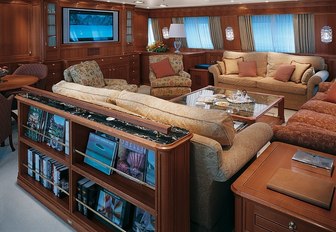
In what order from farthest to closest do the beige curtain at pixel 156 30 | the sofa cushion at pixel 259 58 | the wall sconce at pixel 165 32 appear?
the beige curtain at pixel 156 30 → the wall sconce at pixel 165 32 → the sofa cushion at pixel 259 58

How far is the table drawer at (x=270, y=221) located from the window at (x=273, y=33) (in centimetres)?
589

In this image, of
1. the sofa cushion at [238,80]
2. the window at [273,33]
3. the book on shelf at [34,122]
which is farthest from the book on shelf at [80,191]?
the window at [273,33]

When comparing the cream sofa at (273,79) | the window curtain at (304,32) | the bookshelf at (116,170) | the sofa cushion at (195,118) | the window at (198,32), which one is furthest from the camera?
the window at (198,32)

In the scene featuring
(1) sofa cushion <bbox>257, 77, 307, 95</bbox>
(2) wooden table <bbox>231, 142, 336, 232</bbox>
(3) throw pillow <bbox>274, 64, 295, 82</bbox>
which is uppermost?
(3) throw pillow <bbox>274, 64, 295, 82</bbox>

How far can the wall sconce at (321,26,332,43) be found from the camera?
6.15m

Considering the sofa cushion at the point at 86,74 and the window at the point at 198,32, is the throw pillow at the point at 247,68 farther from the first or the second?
the sofa cushion at the point at 86,74

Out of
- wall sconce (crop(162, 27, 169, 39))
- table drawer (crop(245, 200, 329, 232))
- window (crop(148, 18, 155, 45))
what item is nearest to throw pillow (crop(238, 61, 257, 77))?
wall sconce (crop(162, 27, 169, 39))

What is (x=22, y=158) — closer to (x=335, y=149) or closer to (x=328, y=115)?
(x=335, y=149)

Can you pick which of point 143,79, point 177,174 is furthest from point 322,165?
point 143,79

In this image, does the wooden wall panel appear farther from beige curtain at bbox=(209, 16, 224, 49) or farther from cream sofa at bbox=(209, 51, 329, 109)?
beige curtain at bbox=(209, 16, 224, 49)

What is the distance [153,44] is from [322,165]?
23.2 ft

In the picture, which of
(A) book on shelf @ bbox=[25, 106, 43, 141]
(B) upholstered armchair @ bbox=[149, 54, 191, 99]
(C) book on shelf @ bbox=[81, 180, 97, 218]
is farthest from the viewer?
(B) upholstered armchair @ bbox=[149, 54, 191, 99]

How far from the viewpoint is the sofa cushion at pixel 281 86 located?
217 inches

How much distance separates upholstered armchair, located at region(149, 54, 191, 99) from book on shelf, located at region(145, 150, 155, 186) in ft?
14.3
